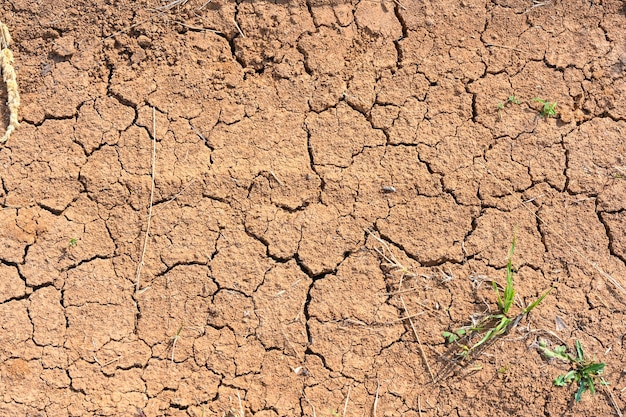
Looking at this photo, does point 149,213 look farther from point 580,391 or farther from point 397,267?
point 580,391

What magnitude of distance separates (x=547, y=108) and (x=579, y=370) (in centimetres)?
141

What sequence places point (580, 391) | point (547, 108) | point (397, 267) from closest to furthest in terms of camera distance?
point (580, 391)
point (397, 267)
point (547, 108)

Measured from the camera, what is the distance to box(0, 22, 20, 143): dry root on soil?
323 centimetres

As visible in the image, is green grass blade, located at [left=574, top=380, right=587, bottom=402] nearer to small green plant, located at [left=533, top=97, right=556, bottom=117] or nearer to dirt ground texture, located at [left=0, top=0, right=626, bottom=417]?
dirt ground texture, located at [left=0, top=0, right=626, bottom=417]

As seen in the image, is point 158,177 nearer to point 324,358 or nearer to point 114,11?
point 114,11

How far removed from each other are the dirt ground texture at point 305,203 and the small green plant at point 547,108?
0.03 meters

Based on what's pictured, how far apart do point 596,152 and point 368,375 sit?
5.73ft

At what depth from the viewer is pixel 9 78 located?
329 cm

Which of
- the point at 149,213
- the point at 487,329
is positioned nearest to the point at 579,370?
the point at 487,329

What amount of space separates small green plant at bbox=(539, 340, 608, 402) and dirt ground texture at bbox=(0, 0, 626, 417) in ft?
0.15

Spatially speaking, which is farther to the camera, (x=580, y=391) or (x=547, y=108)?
(x=547, y=108)

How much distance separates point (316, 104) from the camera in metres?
3.24

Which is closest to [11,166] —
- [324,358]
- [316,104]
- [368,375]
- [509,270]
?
[316,104]

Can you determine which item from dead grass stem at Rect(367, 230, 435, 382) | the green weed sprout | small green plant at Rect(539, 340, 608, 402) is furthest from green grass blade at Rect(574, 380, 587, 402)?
dead grass stem at Rect(367, 230, 435, 382)
